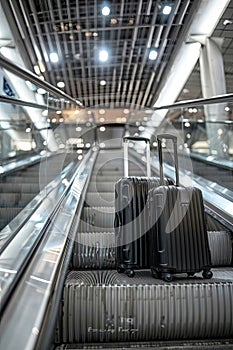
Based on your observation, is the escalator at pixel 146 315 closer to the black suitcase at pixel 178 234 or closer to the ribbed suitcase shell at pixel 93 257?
the black suitcase at pixel 178 234

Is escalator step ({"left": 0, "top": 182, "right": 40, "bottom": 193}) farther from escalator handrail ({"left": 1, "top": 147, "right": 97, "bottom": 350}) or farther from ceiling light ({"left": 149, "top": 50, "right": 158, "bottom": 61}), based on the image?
ceiling light ({"left": 149, "top": 50, "right": 158, "bottom": 61})

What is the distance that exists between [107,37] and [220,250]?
9125mm

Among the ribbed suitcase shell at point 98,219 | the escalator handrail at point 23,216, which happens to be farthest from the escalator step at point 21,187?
the ribbed suitcase shell at point 98,219

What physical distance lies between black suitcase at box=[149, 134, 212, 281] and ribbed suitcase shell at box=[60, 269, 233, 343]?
12 centimetres

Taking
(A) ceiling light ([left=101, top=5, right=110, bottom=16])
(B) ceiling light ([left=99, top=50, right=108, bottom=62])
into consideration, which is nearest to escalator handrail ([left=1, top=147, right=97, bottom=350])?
(A) ceiling light ([left=101, top=5, right=110, bottom=16])

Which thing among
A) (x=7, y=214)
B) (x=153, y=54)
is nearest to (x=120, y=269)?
(x=7, y=214)

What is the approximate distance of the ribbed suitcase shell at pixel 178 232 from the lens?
6.27 ft

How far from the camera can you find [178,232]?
76.2 inches

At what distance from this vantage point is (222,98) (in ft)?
8.95

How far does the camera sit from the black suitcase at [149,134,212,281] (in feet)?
6.27

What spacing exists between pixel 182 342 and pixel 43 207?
1.28m

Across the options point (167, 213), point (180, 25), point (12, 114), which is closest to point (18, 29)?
point (180, 25)

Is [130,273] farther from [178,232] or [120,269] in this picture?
[178,232]

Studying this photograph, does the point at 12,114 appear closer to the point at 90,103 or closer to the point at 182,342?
the point at 182,342
